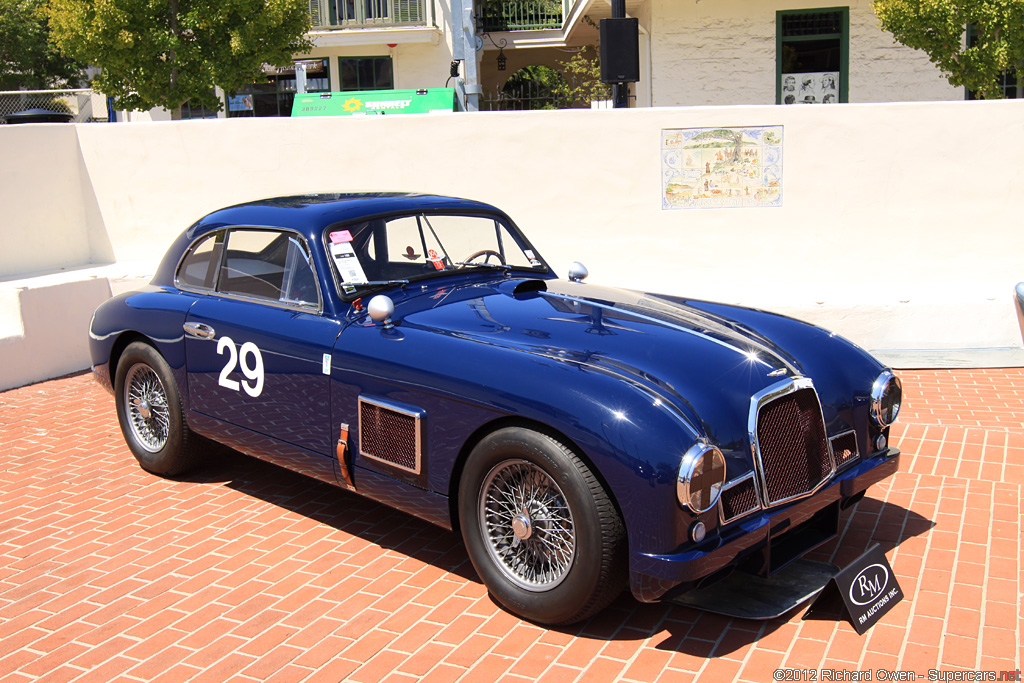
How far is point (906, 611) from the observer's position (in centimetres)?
363

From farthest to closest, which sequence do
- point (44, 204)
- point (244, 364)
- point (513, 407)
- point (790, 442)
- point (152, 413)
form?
point (44, 204) < point (152, 413) < point (244, 364) < point (790, 442) < point (513, 407)

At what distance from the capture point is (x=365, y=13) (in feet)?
89.4

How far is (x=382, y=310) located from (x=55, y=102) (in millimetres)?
23650

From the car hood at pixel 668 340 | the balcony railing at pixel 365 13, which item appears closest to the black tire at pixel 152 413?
the car hood at pixel 668 340

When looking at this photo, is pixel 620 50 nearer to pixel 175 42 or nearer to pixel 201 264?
pixel 201 264

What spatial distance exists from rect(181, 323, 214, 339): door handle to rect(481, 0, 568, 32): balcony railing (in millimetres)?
25966

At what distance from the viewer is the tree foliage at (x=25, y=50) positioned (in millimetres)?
31047

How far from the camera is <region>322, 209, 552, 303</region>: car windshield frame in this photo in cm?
447

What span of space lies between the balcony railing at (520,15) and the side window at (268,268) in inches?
1012

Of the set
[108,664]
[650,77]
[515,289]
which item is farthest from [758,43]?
[108,664]

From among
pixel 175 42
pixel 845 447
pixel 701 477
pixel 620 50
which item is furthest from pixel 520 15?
pixel 701 477

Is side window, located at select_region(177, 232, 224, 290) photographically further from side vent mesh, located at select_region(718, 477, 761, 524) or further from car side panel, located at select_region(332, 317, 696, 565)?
side vent mesh, located at select_region(718, 477, 761, 524)

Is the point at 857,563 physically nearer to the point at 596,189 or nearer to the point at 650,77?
the point at 596,189

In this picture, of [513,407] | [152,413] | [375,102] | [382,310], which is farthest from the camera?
[375,102]
